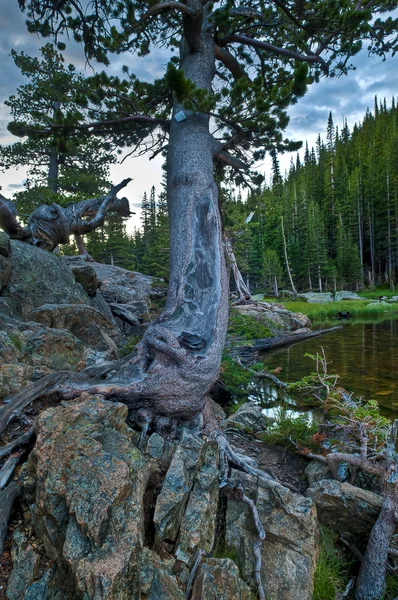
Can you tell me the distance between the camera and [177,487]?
2.56 metres

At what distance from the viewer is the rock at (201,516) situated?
2.34 metres

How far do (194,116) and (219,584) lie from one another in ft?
19.7

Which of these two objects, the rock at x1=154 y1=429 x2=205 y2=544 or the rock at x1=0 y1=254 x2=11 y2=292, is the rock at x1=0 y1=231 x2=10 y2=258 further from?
the rock at x1=154 y1=429 x2=205 y2=544

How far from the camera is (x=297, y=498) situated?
279 cm

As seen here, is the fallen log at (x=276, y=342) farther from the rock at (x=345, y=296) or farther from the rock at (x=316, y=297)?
the rock at (x=345, y=296)

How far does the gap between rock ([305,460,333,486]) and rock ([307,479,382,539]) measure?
0.39 meters

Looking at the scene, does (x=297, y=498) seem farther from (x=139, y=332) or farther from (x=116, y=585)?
(x=139, y=332)

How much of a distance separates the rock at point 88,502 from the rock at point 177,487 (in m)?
0.18

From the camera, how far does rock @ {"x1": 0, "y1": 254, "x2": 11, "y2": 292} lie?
238 inches

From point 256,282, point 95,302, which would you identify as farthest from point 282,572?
point 256,282

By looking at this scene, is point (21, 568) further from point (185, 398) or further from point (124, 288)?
point (124, 288)

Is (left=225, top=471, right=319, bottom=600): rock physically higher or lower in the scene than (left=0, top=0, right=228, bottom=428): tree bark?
lower

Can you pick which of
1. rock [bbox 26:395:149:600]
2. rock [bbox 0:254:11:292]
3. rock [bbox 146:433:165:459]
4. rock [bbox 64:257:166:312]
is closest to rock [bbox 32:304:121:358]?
rock [bbox 0:254:11:292]

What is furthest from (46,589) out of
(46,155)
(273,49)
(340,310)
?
(340,310)
